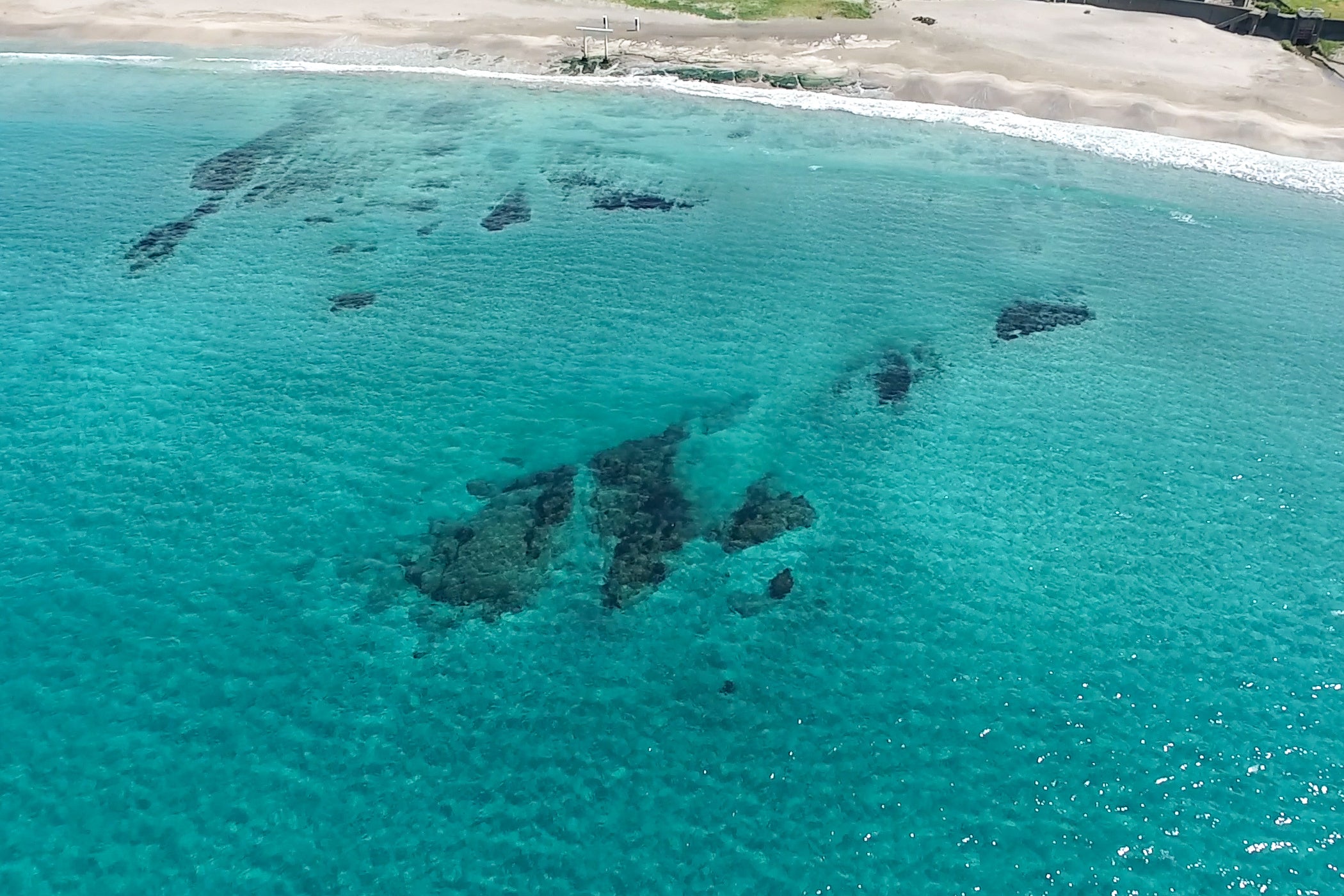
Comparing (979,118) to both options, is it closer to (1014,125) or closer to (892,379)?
(1014,125)

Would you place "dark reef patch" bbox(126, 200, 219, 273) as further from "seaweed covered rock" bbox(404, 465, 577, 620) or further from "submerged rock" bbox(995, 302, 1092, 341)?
"submerged rock" bbox(995, 302, 1092, 341)

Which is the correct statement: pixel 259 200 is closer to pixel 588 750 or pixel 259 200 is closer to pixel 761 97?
pixel 761 97

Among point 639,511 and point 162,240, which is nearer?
point 639,511

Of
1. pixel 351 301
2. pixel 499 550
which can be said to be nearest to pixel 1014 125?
pixel 351 301

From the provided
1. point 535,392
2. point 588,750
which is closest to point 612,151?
point 535,392

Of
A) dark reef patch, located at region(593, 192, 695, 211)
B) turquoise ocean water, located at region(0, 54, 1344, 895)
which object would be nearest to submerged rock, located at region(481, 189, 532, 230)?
turquoise ocean water, located at region(0, 54, 1344, 895)

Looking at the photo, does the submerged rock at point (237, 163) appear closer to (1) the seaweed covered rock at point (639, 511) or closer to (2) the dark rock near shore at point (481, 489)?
(2) the dark rock near shore at point (481, 489)

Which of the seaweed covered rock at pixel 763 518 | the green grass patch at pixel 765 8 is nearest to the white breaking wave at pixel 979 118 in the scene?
the green grass patch at pixel 765 8
